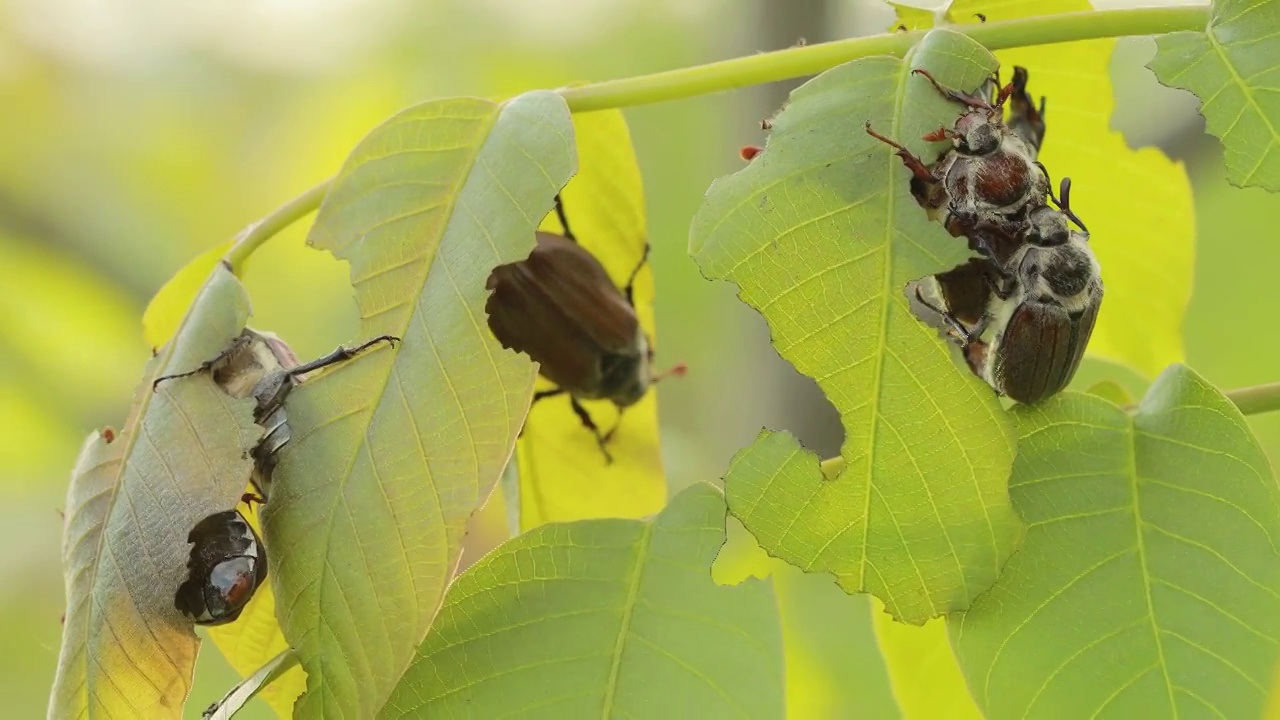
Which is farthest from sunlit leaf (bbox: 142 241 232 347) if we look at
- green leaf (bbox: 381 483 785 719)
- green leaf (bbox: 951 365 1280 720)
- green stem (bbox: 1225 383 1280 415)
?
green stem (bbox: 1225 383 1280 415)

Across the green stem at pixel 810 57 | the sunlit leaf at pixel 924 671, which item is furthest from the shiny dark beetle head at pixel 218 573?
the sunlit leaf at pixel 924 671

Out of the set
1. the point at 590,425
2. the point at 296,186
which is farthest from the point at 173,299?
the point at 296,186

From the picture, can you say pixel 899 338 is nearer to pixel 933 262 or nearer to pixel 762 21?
pixel 933 262

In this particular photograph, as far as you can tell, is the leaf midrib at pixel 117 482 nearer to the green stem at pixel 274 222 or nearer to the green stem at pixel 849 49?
the green stem at pixel 274 222

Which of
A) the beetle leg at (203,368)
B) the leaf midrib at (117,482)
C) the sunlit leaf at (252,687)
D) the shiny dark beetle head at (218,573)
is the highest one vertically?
the beetle leg at (203,368)

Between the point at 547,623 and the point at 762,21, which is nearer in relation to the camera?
the point at 547,623

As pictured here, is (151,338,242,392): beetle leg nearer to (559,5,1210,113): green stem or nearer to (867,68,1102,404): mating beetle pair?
(559,5,1210,113): green stem

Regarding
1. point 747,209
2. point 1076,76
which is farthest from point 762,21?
point 747,209
